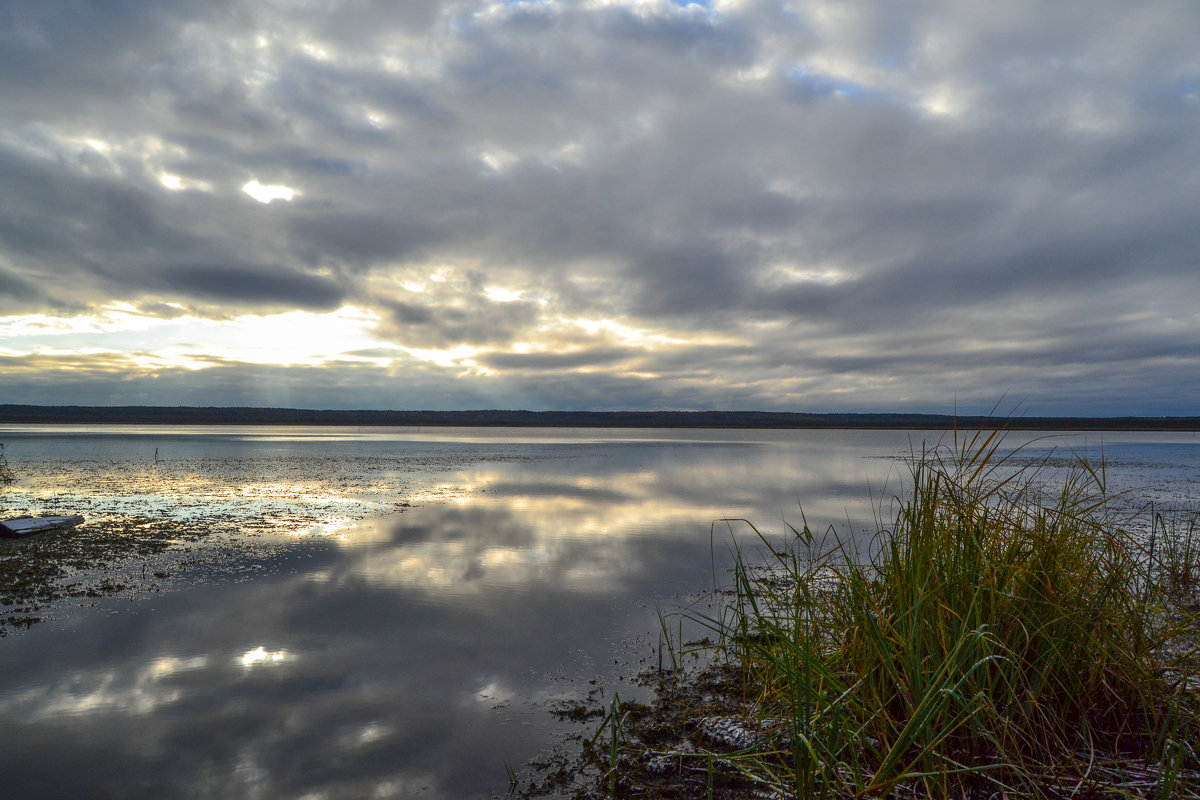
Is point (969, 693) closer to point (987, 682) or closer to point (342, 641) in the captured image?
point (987, 682)

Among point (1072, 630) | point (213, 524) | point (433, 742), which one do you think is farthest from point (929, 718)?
point (213, 524)

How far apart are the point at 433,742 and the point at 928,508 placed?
182 inches

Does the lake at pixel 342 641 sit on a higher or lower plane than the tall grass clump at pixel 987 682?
lower

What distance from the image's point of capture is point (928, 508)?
15.3ft

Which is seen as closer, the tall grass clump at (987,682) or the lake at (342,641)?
the tall grass clump at (987,682)

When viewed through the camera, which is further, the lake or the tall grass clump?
the lake

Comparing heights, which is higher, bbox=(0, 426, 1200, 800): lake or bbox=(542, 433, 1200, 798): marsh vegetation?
bbox=(542, 433, 1200, 798): marsh vegetation

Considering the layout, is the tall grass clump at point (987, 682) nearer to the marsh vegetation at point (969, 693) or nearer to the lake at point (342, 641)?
the marsh vegetation at point (969, 693)

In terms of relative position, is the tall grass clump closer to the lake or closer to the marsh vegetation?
the marsh vegetation

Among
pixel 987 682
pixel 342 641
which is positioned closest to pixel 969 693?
pixel 987 682

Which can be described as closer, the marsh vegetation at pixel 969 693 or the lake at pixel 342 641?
the marsh vegetation at pixel 969 693

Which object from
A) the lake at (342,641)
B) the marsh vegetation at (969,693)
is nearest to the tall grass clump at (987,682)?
the marsh vegetation at (969,693)

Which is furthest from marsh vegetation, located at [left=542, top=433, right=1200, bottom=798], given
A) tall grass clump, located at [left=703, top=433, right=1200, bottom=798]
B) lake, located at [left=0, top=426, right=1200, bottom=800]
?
lake, located at [left=0, top=426, right=1200, bottom=800]

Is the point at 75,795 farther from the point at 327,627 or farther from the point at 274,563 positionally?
the point at 274,563
